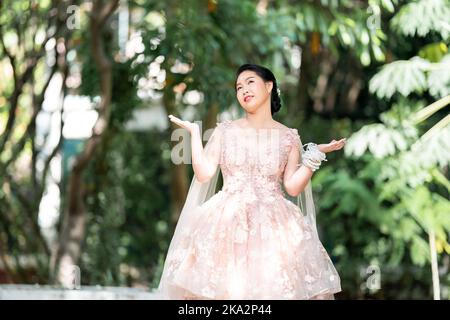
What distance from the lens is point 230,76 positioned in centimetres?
788

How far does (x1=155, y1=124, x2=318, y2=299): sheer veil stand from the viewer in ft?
14.6

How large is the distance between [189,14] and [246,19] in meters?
0.69

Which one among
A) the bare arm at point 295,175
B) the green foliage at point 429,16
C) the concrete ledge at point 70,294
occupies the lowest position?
the concrete ledge at point 70,294

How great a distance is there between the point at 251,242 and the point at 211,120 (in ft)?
14.3

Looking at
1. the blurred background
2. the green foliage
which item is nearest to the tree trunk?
the blurred background

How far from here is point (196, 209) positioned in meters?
4.52

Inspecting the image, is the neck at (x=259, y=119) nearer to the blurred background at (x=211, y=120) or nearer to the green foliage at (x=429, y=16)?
the blurred background at (x=211, y=120)

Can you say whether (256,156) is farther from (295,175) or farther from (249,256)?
(249,256)

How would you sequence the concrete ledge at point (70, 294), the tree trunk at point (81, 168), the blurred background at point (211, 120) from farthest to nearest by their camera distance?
the tree trunk at point (81, 168)
the blurred background at point (211, 120)
the concrete ledge at point (70, 294)

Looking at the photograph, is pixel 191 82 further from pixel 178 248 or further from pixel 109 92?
pixel 178 248

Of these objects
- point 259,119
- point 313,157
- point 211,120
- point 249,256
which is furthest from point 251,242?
point 211,120

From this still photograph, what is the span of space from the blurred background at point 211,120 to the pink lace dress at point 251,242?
6.77 ft

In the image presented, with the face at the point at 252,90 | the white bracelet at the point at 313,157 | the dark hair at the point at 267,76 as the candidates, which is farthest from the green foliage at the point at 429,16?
the white bracelet at the point at 313,157

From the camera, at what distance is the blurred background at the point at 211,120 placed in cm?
726
